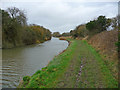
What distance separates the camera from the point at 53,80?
4.06 m

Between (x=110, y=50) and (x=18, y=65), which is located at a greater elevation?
(x=110, y=50)

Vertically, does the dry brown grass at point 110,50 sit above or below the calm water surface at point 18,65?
above

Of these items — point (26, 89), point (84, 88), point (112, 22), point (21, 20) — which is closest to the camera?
point (84, 88)

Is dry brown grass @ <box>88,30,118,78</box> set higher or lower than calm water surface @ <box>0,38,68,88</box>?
higher

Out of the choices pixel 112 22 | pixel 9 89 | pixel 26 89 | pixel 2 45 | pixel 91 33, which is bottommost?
pixel 9 89

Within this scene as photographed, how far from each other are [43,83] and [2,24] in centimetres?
1752

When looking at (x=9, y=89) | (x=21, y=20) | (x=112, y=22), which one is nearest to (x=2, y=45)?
(x=21, y=20)

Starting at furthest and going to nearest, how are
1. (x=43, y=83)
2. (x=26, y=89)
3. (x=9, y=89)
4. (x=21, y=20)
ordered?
(x=21, y=20), (x=9, y=89), (x=43, y=83), (x=26, y=89)

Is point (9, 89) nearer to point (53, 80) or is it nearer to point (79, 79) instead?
point (53, 80)

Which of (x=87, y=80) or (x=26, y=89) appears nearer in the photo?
(x=26, y=89)

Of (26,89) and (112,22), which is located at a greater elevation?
(112,22)

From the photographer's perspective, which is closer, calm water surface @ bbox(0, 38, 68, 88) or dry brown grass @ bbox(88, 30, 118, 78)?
calm water surface @ bbox(0, 38, 68, 88)

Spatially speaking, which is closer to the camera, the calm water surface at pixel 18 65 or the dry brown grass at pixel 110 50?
the calm water surface at pixel 18 65

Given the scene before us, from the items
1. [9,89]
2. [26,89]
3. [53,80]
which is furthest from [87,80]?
[9,89]
